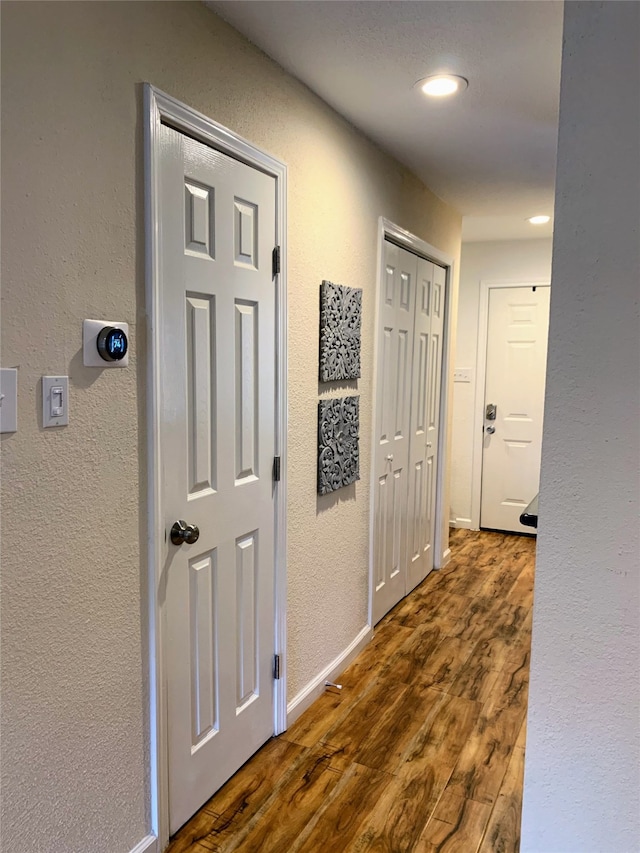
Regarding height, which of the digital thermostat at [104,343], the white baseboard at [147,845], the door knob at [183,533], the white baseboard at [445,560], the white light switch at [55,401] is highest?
the digital thermostat at [104,343]

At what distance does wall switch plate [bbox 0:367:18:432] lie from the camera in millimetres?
1143

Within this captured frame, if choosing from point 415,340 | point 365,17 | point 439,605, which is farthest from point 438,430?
point 365,17

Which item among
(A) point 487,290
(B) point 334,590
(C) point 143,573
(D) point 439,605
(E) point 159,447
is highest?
(A) point 487,290

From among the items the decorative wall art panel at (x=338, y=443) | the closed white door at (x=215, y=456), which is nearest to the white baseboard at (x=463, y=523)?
the decorative wall art panel at (x=338, y=443)

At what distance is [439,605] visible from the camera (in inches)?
137

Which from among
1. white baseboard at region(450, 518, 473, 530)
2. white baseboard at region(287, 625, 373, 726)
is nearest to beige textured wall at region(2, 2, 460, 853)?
white baseboard at region(287, 625, 373, 726)

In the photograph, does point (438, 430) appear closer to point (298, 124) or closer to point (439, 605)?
point (439, 605)

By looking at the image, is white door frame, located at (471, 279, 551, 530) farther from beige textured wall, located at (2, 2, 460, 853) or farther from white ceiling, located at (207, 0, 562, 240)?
beige textured wall, located at (2, 2, 460, 853)

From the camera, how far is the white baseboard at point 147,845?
61.3 inches

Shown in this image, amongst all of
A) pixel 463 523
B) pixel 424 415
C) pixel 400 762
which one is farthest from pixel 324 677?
pixel 463 523

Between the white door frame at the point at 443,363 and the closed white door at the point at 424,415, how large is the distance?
0.05 metres

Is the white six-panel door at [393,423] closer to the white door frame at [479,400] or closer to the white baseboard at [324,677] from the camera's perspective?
the white baseboard at [324,677]

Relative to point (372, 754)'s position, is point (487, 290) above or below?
above

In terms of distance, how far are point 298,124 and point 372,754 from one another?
2.21 meters
